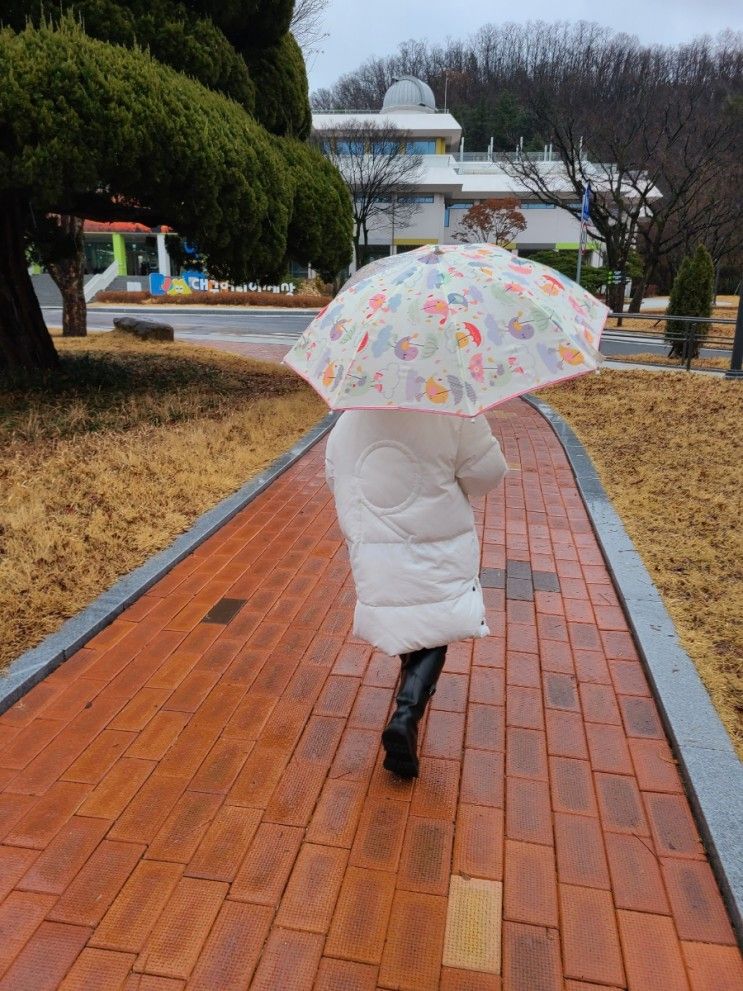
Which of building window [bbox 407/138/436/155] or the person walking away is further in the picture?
building window [bbox 407/138/436/155]

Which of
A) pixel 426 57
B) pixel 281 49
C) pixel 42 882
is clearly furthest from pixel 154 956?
pixel 426 57

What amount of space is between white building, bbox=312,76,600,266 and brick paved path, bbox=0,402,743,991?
141ft

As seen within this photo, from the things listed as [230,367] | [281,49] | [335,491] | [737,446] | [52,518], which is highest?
[281,49]

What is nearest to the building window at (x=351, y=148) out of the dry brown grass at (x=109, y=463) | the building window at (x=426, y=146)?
the building window at (x=426, y=146)

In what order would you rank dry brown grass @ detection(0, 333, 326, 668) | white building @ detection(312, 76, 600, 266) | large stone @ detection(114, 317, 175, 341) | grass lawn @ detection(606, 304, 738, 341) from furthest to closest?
1. white building @ detection(312, 76, 600, 266)
2. grass lawn @ detection(606, 304, 738, 341)
3. large stone @ detection(114, 317, 175, 341)
4. dry brown grass @ detection(0, 333, 326, 668)

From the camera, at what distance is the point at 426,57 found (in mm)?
69375

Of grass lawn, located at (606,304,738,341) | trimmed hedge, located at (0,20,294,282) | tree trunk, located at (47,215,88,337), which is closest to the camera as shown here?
trimmed hedge, located at (0,20,294,282)

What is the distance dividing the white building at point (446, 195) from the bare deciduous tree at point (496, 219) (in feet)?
8.93

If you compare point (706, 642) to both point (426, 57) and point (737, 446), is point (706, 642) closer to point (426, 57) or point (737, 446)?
point (737, 446)

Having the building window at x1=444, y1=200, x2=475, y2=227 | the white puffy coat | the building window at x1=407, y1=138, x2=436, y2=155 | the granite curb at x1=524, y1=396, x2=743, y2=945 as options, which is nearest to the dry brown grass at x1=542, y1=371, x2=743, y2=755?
the granite curb at x1=524, y1=396, x2=743, y2=945

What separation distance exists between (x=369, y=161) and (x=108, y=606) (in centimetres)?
3759

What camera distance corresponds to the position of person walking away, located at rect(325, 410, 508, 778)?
218 centimetres

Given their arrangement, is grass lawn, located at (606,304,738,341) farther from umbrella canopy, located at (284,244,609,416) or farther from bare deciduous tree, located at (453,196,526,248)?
bare deciduous tree, located at (453,196,526,248)

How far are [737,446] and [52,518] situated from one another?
5.84m
